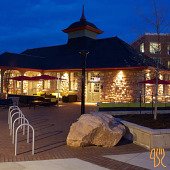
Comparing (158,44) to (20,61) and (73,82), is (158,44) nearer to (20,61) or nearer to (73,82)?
(73,82)

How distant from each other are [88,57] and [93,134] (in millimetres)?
23548

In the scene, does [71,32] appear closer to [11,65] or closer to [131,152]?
[11,65]

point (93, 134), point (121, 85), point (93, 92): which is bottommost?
point (93, 134)

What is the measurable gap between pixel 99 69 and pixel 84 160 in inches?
883

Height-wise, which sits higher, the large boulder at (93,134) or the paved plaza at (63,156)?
the large boulder at (93,134)

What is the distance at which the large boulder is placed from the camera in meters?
9.78

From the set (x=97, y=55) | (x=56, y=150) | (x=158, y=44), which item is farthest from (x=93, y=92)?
(x=56, y=150)

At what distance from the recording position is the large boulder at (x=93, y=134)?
32.1ft

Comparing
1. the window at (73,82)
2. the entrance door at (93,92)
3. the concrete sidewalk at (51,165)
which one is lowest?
the concrete sidewalk at (51,165)

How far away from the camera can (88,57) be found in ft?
108

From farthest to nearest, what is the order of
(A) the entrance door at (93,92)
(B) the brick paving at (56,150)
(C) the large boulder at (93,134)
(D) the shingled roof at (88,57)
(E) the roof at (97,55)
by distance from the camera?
(A) the entrance door at (93,92)
(D) the shingled roof at (88,57)
(E) the roof at (97,55)
(C) the large boulder at (93,134)
(B) the brick paving at (56,150)

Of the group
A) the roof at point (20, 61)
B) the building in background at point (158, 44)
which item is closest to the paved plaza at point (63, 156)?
the building in background at point (158, 44)

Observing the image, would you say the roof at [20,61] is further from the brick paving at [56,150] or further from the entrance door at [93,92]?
the brick paving at [56,150]

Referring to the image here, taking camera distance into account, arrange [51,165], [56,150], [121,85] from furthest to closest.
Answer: [121,85]
[56,150]
[51,165]
